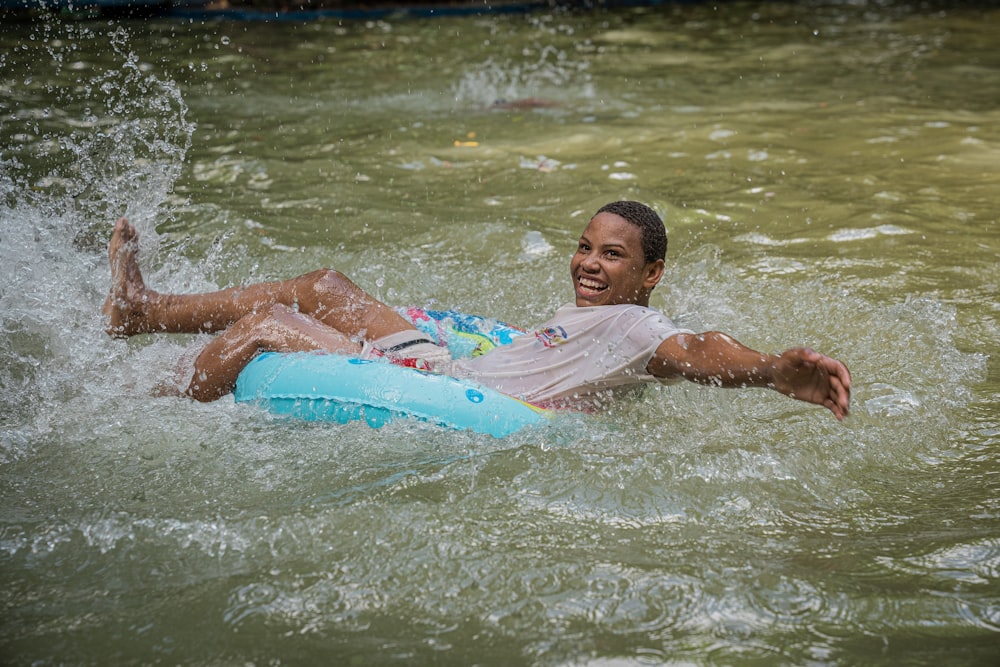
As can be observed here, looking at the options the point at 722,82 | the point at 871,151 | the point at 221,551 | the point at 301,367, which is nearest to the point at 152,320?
the point at 301,367

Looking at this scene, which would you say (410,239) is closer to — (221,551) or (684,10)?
(221,551)

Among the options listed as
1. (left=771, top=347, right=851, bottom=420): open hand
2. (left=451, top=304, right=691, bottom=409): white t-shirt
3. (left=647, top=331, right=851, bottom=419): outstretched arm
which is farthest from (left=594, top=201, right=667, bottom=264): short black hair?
(left=771, top=347, right=851, bottom=420): open hand

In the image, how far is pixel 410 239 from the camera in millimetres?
5957

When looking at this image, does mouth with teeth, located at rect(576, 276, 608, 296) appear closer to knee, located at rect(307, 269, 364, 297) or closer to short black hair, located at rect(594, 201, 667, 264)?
short black hair, located at rect(594, 201, 667, 264)

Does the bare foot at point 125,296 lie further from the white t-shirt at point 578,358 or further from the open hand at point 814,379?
the open hand at point 814,379

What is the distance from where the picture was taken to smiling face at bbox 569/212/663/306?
12.8ft

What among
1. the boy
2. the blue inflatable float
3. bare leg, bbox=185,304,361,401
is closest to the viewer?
the boy

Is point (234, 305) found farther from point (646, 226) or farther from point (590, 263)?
point (646, 226)

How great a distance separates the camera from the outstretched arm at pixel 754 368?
3.04 metres

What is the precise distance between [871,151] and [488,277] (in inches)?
134

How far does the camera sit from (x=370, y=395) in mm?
3648

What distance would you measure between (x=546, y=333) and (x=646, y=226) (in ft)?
1.90

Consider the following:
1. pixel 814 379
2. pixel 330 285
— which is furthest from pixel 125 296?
pixel 814 379

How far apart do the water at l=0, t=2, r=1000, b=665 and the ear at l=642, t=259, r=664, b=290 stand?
0.47 m
